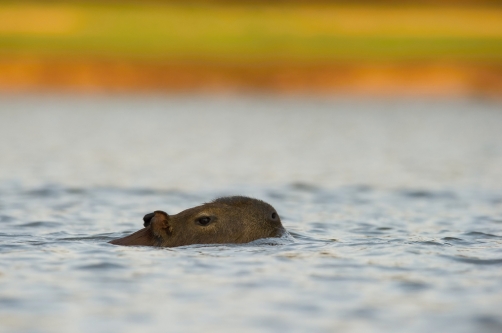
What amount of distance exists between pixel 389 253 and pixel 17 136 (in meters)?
27.3

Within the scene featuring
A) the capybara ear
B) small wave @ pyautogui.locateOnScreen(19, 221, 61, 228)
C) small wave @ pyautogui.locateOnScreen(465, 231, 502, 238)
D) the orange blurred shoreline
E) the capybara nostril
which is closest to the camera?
the capybara ear

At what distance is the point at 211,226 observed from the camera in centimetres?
1505

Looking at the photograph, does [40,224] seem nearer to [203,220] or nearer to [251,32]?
[203,220]

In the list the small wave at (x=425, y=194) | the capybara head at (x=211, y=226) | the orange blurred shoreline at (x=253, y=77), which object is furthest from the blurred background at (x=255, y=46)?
the capybara head at (x=211, y=226)

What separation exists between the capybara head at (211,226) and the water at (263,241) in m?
0.30

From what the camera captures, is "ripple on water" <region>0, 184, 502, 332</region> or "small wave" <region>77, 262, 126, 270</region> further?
"small wave" <region>77, 262, 126, 270</region>

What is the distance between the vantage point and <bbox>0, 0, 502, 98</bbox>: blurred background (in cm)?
6422

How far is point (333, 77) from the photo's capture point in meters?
65.6

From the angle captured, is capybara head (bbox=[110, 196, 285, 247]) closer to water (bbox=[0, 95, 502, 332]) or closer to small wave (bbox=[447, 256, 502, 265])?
water (bbox=[0, 95, 502, 332])

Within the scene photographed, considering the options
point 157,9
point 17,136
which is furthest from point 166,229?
point 157,9

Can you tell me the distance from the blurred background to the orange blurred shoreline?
0.21 feet

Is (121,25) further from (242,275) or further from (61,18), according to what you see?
(242,275)

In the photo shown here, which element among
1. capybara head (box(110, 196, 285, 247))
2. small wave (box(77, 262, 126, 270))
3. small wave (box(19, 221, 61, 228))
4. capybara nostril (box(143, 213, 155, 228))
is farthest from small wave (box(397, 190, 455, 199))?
small wave (box(77, 262, 126, 270))

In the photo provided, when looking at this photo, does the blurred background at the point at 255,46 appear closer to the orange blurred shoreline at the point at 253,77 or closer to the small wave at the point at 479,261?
the orange blurred shoreline at the point at 253,77
